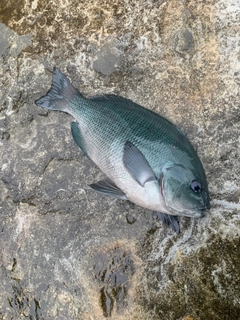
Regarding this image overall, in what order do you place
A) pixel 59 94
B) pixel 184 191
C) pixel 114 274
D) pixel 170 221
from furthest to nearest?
pixel 59 94, pixel 114 274, pixel 170 221, pixel 184 191

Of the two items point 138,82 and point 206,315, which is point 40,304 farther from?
point 138,82

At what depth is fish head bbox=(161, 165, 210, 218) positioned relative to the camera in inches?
103

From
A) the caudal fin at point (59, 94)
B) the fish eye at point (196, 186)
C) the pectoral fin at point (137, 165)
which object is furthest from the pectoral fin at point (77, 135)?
the fish eye at point (196, 186)

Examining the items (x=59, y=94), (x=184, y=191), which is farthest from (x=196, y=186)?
(x=59, y=94)

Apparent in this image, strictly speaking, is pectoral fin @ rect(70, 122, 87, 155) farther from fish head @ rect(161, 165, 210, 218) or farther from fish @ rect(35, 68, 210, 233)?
fish head @ rect(161, 165, 210, 218)

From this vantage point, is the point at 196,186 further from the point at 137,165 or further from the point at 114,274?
the point at 114,274

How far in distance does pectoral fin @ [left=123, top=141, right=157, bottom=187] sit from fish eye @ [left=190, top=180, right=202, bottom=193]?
0.26 m

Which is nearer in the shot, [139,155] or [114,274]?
[139,155]

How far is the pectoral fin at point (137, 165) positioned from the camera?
2.70 metres

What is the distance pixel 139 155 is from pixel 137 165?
72 millimetres

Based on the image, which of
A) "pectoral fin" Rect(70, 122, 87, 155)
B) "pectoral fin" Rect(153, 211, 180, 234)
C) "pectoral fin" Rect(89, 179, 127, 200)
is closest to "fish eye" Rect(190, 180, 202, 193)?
"pectoral fin" Rect(153, 211, 180, 234)

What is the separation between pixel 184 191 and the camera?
2629mm

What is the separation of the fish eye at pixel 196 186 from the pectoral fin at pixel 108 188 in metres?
0.55

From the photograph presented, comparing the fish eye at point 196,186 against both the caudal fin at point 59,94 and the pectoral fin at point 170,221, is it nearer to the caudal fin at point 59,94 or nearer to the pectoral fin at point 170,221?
the pectoral fin at point 170,221
